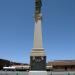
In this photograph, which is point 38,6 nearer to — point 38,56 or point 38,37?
point 38,37

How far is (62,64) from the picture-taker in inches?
2835

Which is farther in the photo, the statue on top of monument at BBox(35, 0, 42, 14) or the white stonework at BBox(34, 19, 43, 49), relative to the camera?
the statue on top of monument at BBox(35, 0, 42, 14)

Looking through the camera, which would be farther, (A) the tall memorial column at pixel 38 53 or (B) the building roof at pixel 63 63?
(B) the building roof at pixel 63 63

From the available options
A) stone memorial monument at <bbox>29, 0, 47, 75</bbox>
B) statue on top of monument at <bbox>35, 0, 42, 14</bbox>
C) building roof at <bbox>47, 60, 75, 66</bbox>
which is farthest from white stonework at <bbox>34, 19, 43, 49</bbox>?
building roof at <bbox>47, 60, 75, 66</bbox>

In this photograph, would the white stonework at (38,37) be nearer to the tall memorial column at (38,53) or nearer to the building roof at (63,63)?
the tall memorial column at (38,53)

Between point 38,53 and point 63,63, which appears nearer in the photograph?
point 38,53

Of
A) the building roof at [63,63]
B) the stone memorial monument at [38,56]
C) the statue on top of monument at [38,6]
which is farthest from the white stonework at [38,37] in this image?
the building roof at [63,63]

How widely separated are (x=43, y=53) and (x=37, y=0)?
5869mm

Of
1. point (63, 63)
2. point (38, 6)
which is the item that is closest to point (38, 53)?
point (38, 6)

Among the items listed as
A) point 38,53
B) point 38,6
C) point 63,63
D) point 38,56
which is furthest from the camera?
point 63,63

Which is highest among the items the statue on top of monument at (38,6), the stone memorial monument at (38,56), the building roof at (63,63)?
the statue on top of monument at (38,6)

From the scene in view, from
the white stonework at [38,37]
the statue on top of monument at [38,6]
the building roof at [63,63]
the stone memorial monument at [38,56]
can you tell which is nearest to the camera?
the stone memorial monument at [38,56]

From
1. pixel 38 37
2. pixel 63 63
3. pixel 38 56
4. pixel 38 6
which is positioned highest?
pixel 38 6

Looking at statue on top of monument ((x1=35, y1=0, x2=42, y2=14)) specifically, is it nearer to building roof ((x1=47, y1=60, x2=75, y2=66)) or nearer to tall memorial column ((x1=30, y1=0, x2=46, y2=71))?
tall memorial column ((x1=30, y1=0, x2=46, y2=71))
